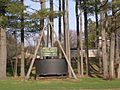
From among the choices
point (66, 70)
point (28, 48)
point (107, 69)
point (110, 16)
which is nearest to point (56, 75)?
point (66, 70)

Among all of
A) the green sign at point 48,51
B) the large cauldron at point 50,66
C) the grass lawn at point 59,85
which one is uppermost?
the green sign at point 48,51

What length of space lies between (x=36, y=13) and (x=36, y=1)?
1758 millimetres

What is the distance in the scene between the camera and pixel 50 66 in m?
30.3

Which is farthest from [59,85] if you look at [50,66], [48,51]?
[48,51]

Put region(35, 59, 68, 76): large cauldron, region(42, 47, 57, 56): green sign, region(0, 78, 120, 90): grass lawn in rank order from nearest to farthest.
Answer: region(0, 78, 120, 90): grass lawn, region(35, 59, 68, 76): large cauldron, region(42, 47, 57, 56): green sign

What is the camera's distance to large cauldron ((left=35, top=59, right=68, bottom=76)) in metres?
30.3

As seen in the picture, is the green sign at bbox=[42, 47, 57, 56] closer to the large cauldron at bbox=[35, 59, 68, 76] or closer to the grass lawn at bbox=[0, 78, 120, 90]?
the large cauldron at bbox=[35, 59, 68, 76]

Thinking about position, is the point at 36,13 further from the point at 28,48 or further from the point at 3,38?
the point at 28,48

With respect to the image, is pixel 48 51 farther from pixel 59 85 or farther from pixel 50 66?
pixel 59 85

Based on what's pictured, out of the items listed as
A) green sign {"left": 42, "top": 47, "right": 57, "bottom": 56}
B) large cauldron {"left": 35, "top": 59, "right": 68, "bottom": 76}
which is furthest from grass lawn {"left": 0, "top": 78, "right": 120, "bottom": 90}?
green sign {"left": 42, "top": 47, "right": 57, "bottom": 56}

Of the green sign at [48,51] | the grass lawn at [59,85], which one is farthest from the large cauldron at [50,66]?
the grass lawn at [59,85]

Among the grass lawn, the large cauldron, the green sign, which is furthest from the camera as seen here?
the green sign

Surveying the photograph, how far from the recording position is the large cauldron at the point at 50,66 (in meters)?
30.3

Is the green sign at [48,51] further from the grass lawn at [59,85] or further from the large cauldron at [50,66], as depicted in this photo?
the grass lawn at [59,85]
